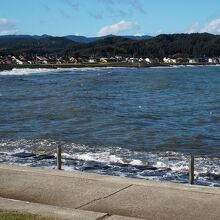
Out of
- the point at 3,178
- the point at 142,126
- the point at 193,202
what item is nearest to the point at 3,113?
the point at 142,126

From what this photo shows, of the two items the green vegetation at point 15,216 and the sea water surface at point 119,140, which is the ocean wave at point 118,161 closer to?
the sea water surface at point 119,140

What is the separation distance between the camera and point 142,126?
71.9 feet

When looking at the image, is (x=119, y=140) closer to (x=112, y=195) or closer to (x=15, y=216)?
(x=112, y=195)

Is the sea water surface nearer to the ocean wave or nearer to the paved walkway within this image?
the ocean wave

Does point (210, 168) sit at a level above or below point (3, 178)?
below

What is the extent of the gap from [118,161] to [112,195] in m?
6.47

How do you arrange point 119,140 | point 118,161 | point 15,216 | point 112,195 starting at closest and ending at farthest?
point 15,216 → point 112,195 → point 118,161 → point 119,140

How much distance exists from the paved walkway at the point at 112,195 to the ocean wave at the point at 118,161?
142 inches

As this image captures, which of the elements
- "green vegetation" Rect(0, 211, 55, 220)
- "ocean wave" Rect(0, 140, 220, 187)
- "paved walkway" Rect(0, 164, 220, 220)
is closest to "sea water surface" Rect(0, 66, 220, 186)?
"ocean wave" Rect(0, 140, 220, 187)

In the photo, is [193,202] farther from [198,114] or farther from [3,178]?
[198,114]

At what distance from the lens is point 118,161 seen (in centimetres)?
1380

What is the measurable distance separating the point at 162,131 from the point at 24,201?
1367 centimetres

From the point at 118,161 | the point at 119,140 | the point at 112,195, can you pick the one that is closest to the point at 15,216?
the point at 112,195

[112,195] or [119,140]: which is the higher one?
[112,195]
